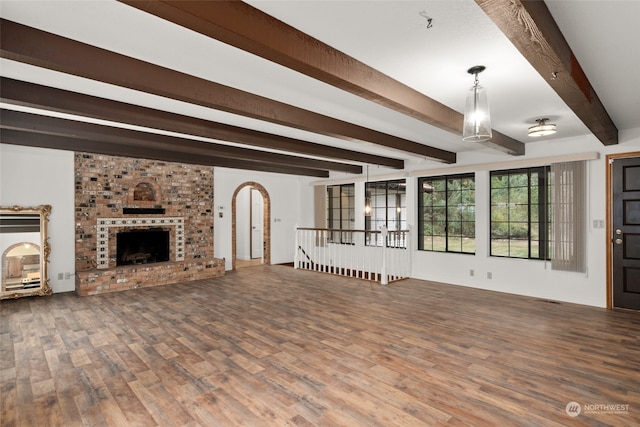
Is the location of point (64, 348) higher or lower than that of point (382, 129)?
lower

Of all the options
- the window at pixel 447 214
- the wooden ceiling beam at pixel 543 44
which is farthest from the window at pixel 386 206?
the wooden ceiling beam at pixel 543 44

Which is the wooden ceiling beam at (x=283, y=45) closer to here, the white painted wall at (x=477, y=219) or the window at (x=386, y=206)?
the white painted wall at (x=477, y=219)

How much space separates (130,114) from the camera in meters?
3.35

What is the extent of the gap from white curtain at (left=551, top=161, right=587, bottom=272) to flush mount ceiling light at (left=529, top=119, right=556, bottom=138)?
55.1 inches

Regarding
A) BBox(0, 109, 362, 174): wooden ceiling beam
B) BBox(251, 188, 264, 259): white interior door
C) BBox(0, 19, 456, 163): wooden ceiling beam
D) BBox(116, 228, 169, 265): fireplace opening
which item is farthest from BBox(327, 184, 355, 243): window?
BBox(0, 19, 456, 163): wooden ceiling beam

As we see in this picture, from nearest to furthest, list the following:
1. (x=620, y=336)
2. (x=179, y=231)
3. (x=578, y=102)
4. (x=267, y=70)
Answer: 1. (x=267, y=70)
2. (x=578, y=102)
3. (x=620, y=336)
4. (x=179, y=231)

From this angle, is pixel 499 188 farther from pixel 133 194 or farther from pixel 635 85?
pixel 133 194

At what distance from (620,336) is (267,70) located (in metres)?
4.61

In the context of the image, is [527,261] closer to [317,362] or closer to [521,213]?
[521,213]

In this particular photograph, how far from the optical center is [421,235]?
7012 mm

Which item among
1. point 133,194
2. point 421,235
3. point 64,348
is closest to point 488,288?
point 421,235

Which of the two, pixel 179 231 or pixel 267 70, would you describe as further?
pixel 179 231

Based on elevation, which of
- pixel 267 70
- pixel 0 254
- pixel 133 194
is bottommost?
pixel 0 254

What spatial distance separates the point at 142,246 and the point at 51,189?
6.07 feet
